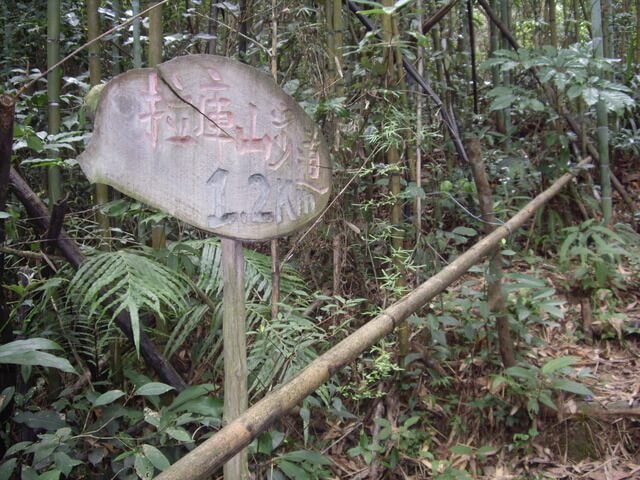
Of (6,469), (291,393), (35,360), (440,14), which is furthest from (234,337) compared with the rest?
(440,14)

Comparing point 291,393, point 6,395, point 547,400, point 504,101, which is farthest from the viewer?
point 504,101

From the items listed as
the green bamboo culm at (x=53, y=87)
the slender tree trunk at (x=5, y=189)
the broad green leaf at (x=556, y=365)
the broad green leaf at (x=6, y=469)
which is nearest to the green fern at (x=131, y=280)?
the slender tree trunk at (x=5, y=189)

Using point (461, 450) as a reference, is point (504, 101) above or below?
above

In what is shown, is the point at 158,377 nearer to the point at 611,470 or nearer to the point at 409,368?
the point at 409,368

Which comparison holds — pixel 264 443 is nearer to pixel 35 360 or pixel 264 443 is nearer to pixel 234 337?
pixel 234 337

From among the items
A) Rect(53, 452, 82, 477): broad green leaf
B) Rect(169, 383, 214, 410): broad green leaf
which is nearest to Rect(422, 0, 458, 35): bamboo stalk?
Rect(169, 383, 214, 410): broad green leaf

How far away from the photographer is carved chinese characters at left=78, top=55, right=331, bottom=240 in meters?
1.51

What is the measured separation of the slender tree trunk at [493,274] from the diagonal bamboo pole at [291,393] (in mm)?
354

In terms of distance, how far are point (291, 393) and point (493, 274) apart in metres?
1.49

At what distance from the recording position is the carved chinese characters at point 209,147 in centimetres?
151

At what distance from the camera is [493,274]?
262cm

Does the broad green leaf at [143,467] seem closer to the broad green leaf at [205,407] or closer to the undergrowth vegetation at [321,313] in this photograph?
the undergrowth vegetation at [321,313]

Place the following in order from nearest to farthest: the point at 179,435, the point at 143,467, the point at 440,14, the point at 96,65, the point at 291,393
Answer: the point at 291,393 < the point at 143,467 < the point at 179,435 < the point at 96,65 < the point at 440,14

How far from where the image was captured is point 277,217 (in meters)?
1.67
